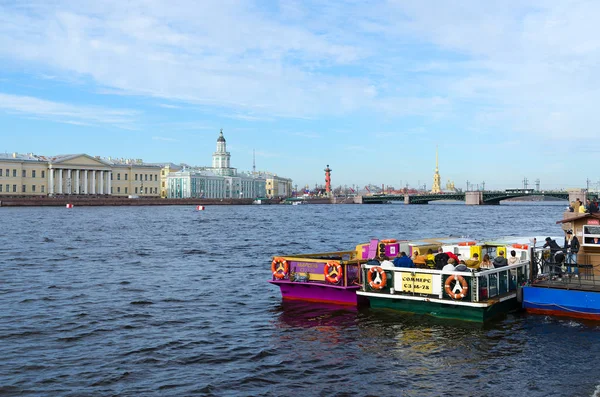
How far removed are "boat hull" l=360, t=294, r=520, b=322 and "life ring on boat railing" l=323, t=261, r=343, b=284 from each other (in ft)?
3.40

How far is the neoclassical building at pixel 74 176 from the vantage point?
12762 centimetres

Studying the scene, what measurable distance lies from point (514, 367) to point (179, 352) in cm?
659

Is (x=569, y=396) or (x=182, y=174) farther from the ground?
(x=182, y=174)

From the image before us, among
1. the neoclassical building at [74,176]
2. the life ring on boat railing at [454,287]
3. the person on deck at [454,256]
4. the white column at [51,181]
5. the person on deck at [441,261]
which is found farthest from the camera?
the white column at [51,181]

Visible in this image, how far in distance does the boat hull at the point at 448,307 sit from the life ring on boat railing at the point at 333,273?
1037 millimetres

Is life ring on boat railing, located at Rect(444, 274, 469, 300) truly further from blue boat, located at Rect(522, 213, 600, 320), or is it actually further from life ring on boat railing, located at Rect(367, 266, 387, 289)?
blue boat, located at Rect(522, 213, 600, 320)

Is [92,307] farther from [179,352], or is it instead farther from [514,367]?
[514,367]

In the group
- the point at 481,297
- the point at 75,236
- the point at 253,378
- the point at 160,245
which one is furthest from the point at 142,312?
the point at 75,236

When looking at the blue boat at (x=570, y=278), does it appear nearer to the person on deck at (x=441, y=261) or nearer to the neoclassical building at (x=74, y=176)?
the person on deck at (x=441, y=261)

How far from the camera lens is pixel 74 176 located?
139750 mm

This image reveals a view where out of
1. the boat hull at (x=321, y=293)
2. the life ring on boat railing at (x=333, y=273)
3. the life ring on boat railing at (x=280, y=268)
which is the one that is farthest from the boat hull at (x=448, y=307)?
the life ring on boat railing at (x=280, y=268)

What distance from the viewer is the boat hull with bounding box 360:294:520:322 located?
13.8 meters

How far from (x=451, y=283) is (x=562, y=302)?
296 cm

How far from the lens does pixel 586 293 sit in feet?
45.8
